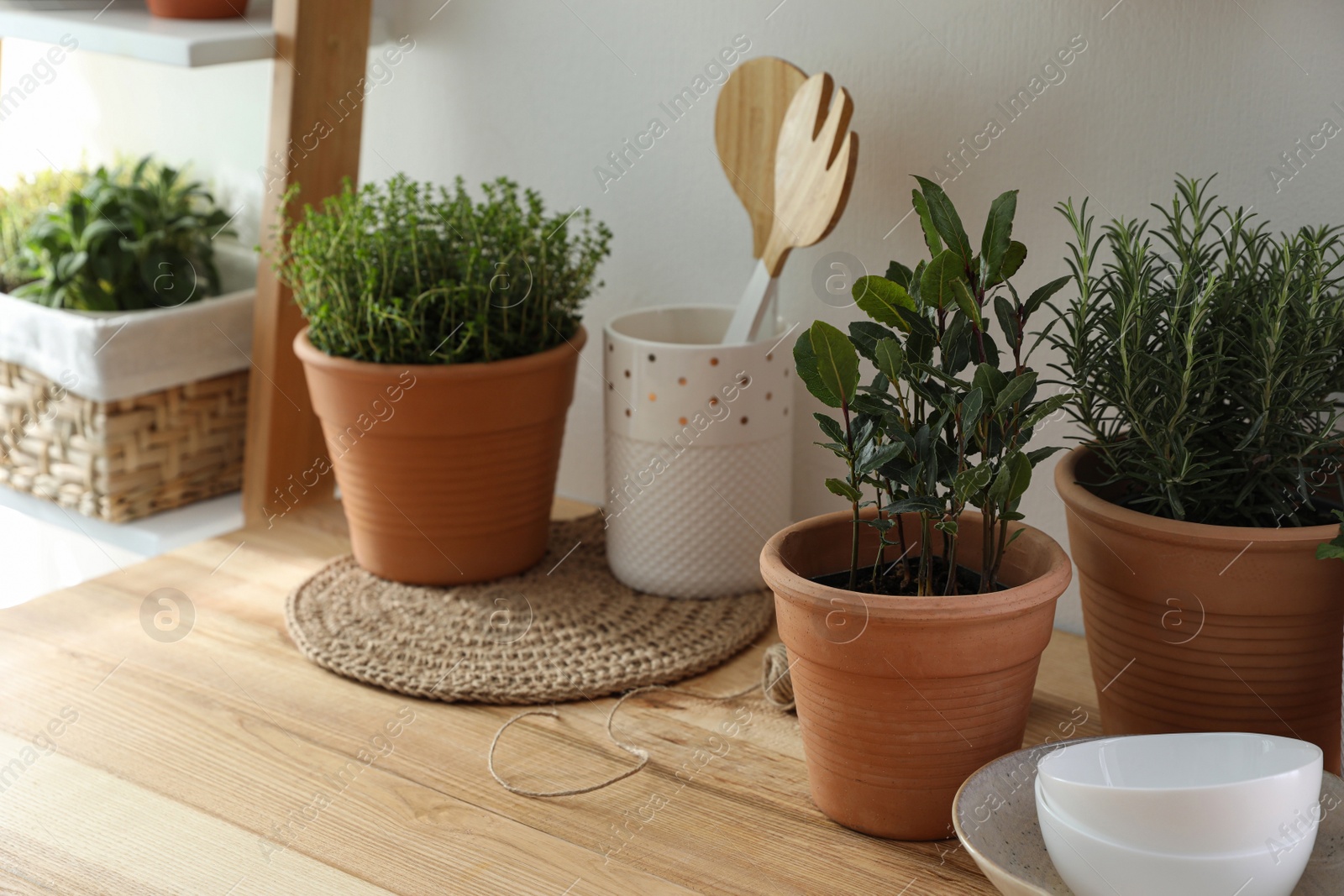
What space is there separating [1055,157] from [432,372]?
490 millimetres

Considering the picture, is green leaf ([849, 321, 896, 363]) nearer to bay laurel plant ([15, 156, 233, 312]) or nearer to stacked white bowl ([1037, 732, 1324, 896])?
stacked white bowl ([1037, 732, 1324, 896])

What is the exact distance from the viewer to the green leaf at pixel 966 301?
64 centimetres

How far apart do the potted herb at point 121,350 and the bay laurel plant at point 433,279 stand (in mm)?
201

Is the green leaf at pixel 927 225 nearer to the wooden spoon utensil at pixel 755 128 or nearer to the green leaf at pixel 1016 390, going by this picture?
the green leaf at pixel 1016 390

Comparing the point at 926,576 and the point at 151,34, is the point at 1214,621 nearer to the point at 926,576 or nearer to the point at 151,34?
the point at 926,576

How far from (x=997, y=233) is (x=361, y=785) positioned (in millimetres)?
496

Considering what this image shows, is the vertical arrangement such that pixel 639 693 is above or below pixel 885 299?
below

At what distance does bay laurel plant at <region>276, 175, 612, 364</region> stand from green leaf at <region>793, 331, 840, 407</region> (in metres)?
0.36

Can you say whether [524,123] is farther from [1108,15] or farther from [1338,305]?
[1338,305]

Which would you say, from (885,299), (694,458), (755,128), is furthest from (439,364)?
(885,299)

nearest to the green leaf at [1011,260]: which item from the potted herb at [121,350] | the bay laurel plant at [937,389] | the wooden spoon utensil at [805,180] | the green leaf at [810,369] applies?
the bay laurel plant at [937,389]

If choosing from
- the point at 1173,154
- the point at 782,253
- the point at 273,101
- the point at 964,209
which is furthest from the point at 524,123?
Result: the point at 1173,154

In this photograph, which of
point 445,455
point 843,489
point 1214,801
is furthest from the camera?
point 445,455

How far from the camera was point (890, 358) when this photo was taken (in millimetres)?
634
